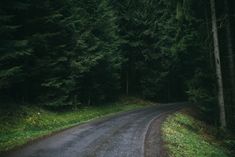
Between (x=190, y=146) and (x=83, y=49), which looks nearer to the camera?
(x=190, y=146)

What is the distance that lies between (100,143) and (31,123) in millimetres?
7567

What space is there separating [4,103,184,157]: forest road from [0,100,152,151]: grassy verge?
1.03 metres

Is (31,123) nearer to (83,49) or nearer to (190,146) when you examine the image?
(190,146)

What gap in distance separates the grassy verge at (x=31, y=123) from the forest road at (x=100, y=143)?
103cm

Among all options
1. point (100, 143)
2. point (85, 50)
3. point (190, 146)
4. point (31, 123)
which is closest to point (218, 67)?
point (190, 146)

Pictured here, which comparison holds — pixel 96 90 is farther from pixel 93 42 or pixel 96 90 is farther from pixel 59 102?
pixel 59 102

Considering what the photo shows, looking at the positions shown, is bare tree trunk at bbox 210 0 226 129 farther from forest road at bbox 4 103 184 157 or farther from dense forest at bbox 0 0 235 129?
forest road at bbox 4 103 184 157

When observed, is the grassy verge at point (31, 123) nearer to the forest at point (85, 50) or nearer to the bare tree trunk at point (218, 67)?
the forest at point (85, 50)

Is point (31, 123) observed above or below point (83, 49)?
below

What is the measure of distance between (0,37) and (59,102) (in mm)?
8427

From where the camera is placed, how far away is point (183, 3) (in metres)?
24.5

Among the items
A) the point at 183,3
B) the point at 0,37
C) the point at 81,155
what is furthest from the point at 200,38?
the point at 81,155

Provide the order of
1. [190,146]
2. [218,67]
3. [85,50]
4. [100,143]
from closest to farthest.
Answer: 1. [100,143]
2. [190,146]
3. [218,67]
4. [85,50]

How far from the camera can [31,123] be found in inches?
909
